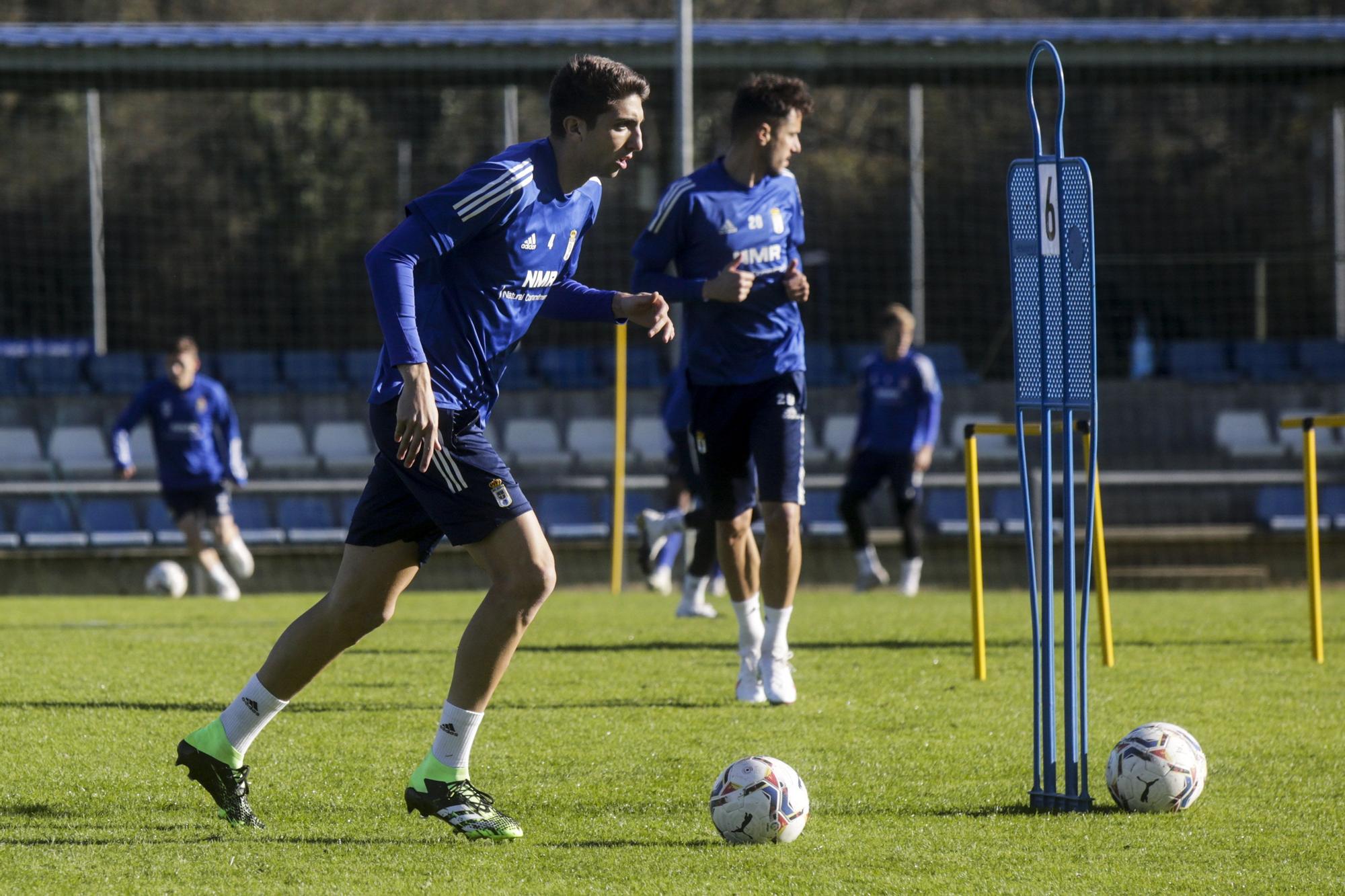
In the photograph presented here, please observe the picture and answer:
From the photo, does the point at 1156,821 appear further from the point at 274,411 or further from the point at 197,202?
the point at 197,202

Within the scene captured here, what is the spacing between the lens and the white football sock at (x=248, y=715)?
4145mm

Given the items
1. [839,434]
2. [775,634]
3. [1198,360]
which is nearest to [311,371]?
[839,434]

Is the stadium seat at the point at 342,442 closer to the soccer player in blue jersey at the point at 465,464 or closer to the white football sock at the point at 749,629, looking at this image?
the white football sock at the point at 749,629

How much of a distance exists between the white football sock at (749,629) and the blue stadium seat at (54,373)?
14844mm

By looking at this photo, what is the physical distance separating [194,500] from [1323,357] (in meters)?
14.2

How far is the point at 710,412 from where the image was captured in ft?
20.9

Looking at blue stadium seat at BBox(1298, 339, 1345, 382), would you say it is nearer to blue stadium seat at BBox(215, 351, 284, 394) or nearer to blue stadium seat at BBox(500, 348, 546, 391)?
blue stadium seat at BBox(500, 348, 546, 391)

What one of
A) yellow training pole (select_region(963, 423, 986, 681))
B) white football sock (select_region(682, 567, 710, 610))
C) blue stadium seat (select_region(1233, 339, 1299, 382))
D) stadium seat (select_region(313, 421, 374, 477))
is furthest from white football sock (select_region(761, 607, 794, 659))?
blue stadium seat (select_region(1233, 339, 1299, 382))

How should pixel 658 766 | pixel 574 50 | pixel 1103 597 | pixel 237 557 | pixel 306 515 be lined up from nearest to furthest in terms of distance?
pixel 658 766
pixel 1103 597
pixel 237 557
pixel 306 515
pixel 574 50

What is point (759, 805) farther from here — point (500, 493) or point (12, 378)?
point (12, 378)

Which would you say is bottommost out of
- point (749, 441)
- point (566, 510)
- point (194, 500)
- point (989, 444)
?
point (566, 510)

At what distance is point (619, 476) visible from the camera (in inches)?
509

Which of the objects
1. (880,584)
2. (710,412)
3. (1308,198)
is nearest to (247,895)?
(710,412)

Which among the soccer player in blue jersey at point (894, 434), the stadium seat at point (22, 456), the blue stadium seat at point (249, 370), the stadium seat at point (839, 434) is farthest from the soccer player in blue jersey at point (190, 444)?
the blue stadium seat at point (249, 370)
